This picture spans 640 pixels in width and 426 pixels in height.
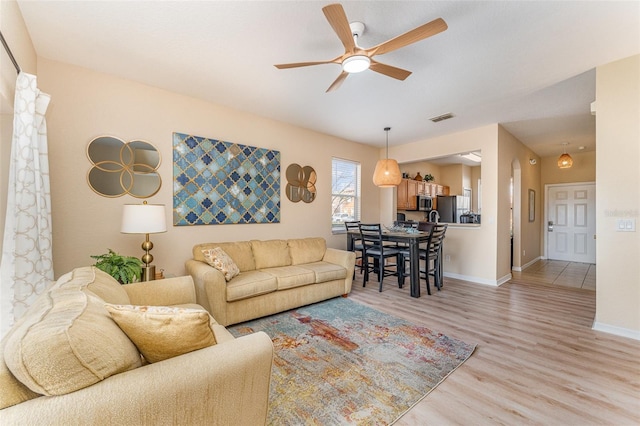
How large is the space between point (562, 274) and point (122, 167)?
732 centimetres

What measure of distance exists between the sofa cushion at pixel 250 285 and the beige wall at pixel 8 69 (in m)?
1.78

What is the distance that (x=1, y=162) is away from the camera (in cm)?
199

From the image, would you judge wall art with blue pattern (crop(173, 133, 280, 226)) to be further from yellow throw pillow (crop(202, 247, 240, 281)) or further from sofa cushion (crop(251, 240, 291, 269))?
yellow throw pillow (crop(202, 247, 240, 281))

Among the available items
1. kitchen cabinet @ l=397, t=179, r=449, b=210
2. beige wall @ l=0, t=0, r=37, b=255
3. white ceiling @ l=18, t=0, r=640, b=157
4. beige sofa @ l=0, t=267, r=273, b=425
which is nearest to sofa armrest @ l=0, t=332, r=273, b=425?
beige sofa @ l=0, t=267, r=273, b=425

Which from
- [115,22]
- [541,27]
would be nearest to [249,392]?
[115,22]

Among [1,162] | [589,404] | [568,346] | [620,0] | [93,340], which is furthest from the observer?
[568,346]

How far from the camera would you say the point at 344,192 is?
5.50 m

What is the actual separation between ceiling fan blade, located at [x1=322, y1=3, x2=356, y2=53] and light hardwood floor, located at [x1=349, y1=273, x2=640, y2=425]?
2420 millimetres

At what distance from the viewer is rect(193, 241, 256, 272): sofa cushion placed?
3254 mm

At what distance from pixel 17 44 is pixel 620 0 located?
14.0 feet

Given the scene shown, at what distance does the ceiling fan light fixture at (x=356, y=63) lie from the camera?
81.7 inches

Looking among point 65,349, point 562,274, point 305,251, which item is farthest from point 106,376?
point 562,274

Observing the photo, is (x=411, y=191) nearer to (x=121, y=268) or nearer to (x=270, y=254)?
(x=270, y=254)

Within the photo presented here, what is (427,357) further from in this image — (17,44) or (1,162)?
(17,44)
